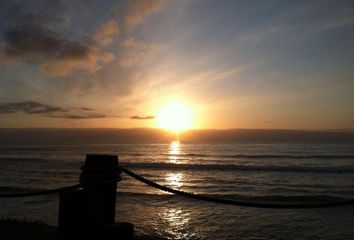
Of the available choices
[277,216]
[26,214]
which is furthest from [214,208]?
[26,214]

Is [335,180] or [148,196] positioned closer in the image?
[148,196]

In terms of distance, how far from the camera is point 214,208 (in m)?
14.6

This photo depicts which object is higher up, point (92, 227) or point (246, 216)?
point (92, 227)

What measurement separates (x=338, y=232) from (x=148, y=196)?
9955 mm

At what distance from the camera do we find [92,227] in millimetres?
2357

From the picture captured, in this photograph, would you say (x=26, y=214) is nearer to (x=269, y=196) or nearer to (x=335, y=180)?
(x=269, y=196)

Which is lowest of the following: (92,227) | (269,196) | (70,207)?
(269,196)

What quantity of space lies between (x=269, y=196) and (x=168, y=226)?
33.2 ft

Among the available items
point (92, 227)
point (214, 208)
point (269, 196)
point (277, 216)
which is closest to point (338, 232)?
point (277, 216)

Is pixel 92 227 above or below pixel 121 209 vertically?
above

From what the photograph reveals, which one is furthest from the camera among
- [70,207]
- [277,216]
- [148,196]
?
[148,196]

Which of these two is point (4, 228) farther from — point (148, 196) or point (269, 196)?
point (269, 196)

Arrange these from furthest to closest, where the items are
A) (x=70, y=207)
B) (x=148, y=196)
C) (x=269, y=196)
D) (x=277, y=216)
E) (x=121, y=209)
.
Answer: (x=269, y=196) → (x=148, y=196) → (x=121, y=209) → (x=277, y=216) → (x=70, y=207)

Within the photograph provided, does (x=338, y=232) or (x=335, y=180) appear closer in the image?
(x=338, y=232)
